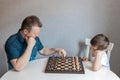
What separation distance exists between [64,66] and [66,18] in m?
0.99

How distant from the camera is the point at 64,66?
1745 millimetres

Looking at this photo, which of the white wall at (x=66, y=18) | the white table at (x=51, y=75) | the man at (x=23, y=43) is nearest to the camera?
the white table at (x=51, y=75)

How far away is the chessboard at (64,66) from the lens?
165 centimetres

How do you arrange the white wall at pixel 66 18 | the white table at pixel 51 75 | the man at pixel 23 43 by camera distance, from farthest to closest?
the white wall at pixel 66 18
the man at pixel 23 43
the white table at pixel 51 75

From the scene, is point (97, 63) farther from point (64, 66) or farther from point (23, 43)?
point (23, 43)

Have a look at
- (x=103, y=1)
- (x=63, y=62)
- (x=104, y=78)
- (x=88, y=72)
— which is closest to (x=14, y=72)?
(x=63, y=62)

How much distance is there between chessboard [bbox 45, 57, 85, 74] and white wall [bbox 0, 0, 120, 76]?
2.48 feet

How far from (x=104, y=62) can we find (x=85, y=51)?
2.67 feet

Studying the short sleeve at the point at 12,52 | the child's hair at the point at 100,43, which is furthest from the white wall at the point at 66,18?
the short sleeve at the point at 12,52

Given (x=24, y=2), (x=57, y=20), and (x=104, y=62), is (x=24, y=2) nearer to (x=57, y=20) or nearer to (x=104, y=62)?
(x=57, y=20)

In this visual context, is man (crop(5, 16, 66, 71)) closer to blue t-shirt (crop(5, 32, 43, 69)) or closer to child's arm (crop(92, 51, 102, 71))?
blue t-shirt (crop(5, 32, 43, 69))

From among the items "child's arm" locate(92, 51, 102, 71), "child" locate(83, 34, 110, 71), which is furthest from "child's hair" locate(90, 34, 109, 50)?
"child's arm" locate(92, 51, 102, 71)

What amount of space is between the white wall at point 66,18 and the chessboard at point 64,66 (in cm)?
76

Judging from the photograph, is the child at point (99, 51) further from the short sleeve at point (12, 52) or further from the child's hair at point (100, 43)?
the short sleeve at point (12, 52)
